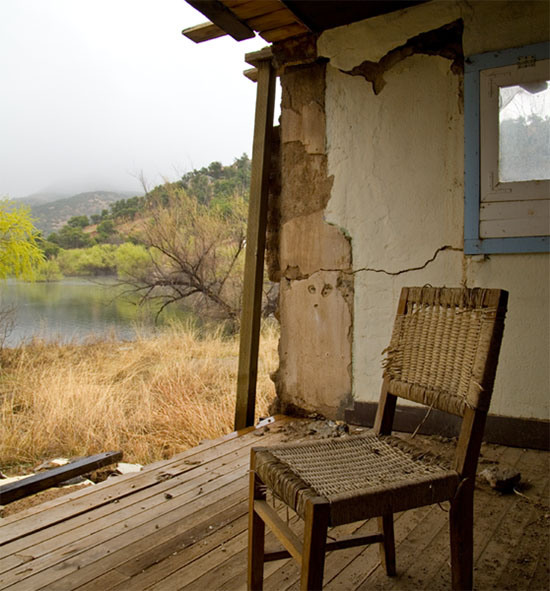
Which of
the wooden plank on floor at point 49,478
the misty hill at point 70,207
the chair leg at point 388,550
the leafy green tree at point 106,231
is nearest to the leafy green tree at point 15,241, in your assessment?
the wooden plank on floor at point 49,478

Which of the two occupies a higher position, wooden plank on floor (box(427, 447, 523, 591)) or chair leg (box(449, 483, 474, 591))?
chair leg (box(449, 483, 474, 591))

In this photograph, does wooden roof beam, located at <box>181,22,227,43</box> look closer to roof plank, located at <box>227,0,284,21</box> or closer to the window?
roof plank, located at <box>227,0,284,21</box>

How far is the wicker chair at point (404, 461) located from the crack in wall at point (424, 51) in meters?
1.74

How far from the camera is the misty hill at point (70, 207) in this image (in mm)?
13312

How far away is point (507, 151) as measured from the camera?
Answer: 255 cm

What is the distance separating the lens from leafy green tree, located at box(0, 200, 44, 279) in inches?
210

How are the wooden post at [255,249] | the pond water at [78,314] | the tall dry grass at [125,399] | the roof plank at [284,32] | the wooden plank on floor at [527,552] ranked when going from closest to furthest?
the wooden plank on floor at [527,552] < the roof plank at [284,32] < the wooden post at [255,249] < the tall dry grass at [125,399] < the pond water at [78,314]

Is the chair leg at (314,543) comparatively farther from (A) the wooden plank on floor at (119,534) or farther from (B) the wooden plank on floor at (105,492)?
(B) the wooden plank on floor at (105,492)

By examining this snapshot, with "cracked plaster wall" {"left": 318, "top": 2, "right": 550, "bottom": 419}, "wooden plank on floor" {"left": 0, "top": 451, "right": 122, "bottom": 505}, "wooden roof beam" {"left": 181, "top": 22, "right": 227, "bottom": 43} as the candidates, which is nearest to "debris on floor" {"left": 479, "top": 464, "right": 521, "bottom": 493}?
"cracked plaster wall" {"left": 318, "top": 2, "right": 550, "bottom": 419}

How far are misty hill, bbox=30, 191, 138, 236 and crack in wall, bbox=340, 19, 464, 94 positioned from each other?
413 inches

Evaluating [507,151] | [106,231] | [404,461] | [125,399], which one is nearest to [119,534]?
[404,461]

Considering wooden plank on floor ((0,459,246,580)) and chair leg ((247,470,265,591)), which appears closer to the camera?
chair leg ((247,470,265,591))

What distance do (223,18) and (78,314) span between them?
8.05 m

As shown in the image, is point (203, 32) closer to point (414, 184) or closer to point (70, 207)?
point (414, 184)
